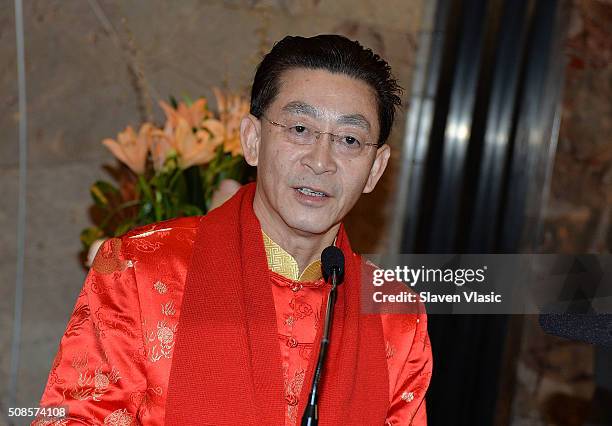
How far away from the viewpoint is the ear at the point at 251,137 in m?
2.25

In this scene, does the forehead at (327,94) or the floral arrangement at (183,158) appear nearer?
the forehead at (327,94)

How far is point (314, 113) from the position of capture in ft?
6.91

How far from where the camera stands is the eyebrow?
2107 millimetres

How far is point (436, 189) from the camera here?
419 centimetres

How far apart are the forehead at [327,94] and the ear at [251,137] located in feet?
0.28

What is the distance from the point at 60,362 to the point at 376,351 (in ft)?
2.26

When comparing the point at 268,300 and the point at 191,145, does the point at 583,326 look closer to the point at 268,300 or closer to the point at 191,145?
the point at 268,300

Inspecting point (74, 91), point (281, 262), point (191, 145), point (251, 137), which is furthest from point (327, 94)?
point (74, 91)

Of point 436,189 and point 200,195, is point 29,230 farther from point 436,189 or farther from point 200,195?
point 436,189

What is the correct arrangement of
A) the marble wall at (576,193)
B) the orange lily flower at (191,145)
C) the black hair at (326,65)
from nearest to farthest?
1. the black hair at (326,65)
2. the orange lily flower at (191,145)
3. the marble wall at (576,193)

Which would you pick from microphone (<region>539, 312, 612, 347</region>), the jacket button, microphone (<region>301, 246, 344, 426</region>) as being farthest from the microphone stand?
the jacket button

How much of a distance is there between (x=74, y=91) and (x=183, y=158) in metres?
0.72

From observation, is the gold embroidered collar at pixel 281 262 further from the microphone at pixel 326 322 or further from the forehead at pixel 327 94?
the microphone at pixel 326 322

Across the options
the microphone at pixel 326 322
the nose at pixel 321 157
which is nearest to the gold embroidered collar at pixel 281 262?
the nose at pixel 321 157
